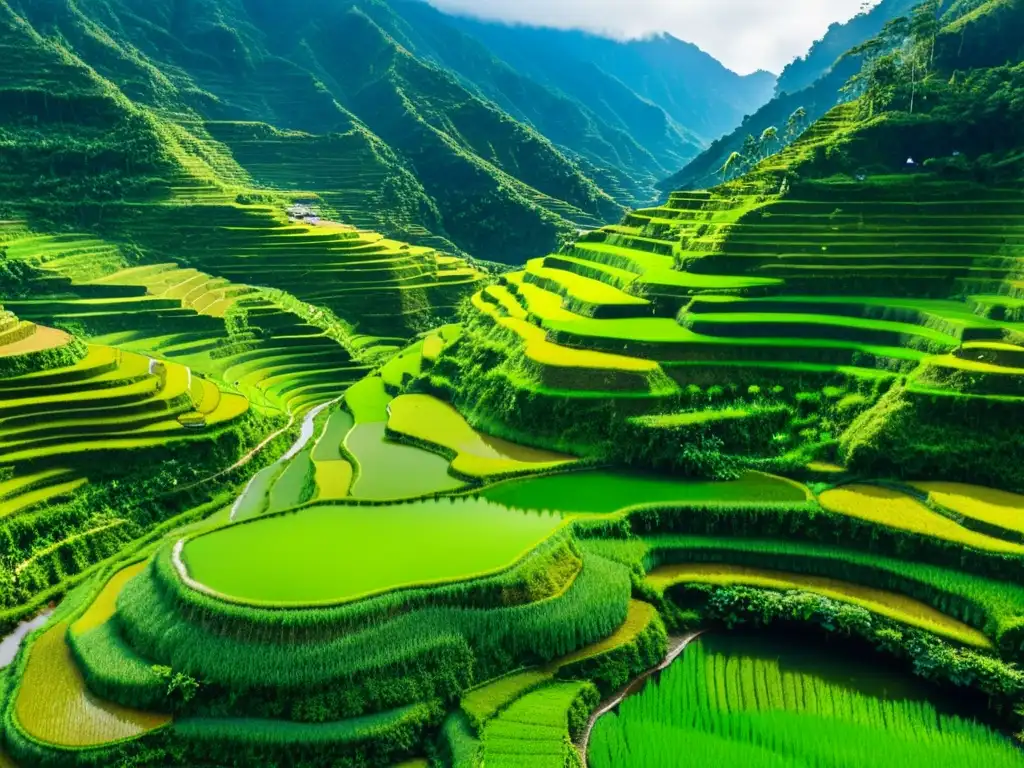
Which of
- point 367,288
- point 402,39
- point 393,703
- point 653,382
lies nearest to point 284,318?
point 367,288

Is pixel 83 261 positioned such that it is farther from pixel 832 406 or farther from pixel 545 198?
pixel 545 198

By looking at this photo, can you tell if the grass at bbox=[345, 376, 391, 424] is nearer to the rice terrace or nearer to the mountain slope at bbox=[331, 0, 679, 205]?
the rice terrace

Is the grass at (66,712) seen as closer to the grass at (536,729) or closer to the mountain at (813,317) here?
the grass at (536,729)

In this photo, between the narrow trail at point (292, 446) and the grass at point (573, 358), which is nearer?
the grass at point (573, 358)

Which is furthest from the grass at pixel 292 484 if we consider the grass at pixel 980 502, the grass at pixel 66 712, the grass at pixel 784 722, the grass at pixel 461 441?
the grass at pixel 980 502

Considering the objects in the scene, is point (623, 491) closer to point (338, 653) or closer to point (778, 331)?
point (778, 331)

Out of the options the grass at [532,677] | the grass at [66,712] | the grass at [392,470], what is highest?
the grass at [392,470]

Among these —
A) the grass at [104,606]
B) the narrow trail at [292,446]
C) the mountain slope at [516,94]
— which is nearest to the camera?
the grass at [104,606]

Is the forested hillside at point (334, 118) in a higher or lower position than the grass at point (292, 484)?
higher
